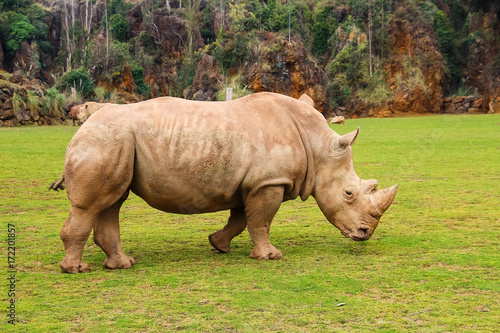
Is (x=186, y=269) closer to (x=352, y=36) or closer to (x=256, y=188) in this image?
(x=256, y=188)

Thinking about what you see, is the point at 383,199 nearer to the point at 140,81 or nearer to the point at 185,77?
the point at 140,81

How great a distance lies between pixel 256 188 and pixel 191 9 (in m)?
61.0

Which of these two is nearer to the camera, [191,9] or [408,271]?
[408,271]

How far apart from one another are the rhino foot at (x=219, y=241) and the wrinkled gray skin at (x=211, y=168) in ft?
0.04

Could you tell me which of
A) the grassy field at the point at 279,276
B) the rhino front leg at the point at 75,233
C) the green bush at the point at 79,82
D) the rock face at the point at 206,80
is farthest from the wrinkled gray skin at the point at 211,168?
the green bush at the point at 79,82

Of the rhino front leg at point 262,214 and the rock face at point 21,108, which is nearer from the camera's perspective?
the rhino front leg at point 262,214

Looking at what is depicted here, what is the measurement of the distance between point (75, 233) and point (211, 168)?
1.50 meters

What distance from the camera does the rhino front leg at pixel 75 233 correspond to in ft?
20.0

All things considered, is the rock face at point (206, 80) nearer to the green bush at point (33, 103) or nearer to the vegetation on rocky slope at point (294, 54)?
the vegetation on rocky slope at point (294, 54)

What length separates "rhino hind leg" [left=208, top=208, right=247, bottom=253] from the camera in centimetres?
711

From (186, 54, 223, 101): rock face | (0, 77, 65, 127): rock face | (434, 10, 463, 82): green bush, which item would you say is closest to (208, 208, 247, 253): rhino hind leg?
(0, 77, 65, 127): rock face

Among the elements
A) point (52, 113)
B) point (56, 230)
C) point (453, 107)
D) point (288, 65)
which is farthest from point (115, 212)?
point (453, 107)

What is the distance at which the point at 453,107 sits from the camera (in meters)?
52.4

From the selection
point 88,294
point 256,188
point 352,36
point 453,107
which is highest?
point 256,188
